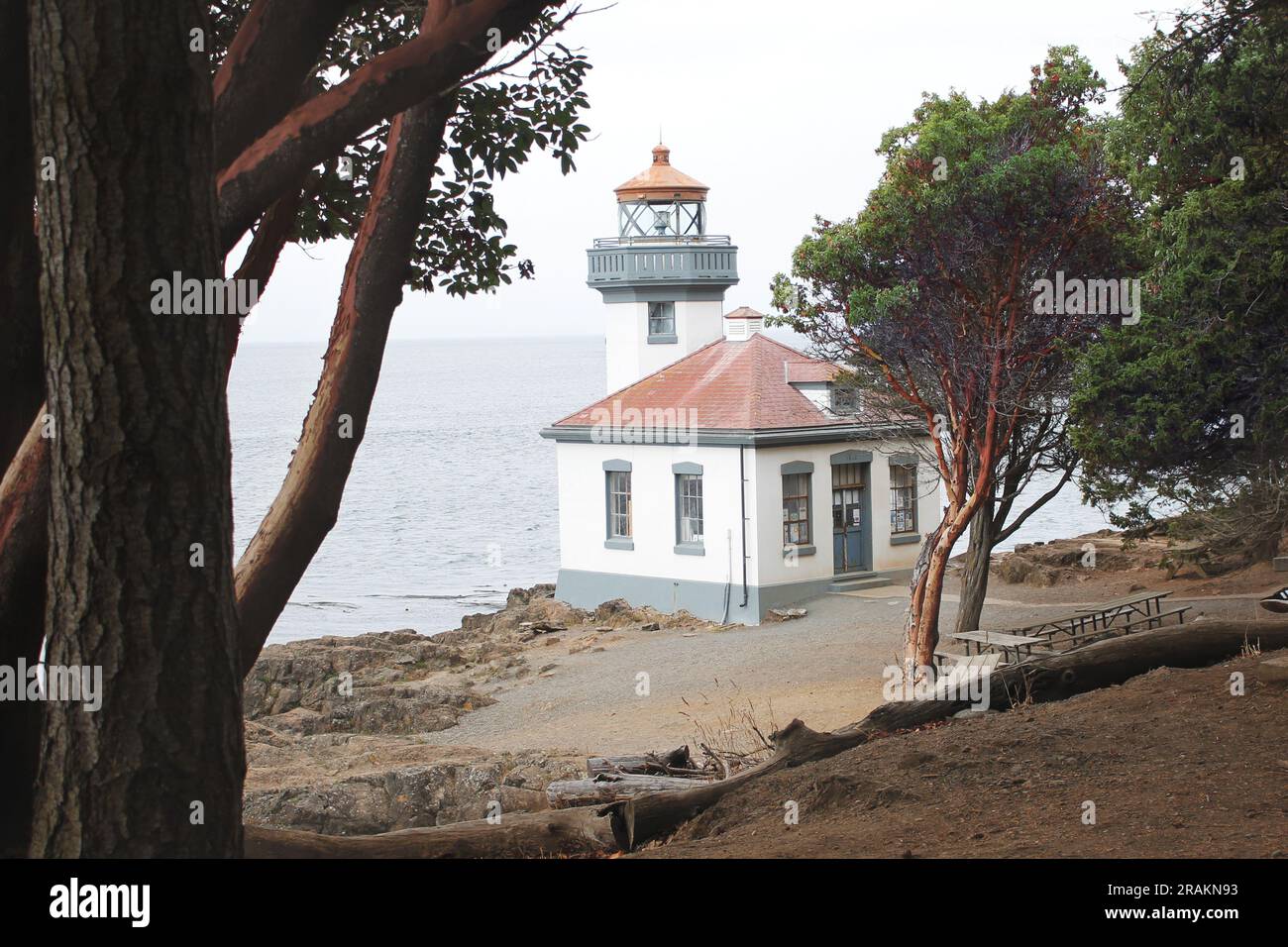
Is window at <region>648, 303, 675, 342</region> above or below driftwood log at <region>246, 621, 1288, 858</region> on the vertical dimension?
above

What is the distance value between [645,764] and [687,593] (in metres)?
19.3

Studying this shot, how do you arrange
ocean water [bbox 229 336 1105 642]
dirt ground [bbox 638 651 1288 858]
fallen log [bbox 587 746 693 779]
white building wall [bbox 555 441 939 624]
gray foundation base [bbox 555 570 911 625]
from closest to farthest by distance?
dirt ground [bbox 638 651 1288 858] → fallen log [bbox 587 746 693 779] → gray foundation base [bbox 555 570 911 625] → white building wall [bbox 555 441 939 624] → ocean water [bbox 229 336 1105 642]

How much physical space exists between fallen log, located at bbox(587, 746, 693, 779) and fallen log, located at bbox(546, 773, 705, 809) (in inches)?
17.8

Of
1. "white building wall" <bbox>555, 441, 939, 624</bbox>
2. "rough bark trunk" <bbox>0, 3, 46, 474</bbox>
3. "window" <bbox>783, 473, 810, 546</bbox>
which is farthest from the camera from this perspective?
"window" <bbox>783, 473, 810, 546</bbox>

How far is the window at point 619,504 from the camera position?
100.0ft

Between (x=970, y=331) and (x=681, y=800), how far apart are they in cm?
1187

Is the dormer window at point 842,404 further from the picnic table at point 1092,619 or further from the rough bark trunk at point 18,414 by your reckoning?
the rough bark trunk at point 18,414

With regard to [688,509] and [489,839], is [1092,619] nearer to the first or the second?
[688,509]

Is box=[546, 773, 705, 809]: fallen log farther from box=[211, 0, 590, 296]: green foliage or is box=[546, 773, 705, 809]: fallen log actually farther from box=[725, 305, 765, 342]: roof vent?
box=[725, 305, 765, 342]: roof vent

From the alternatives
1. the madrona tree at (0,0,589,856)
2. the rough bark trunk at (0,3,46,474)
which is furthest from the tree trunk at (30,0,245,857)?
the rough bark trunk at (0,3,46,474)

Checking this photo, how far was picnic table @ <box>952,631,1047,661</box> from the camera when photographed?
55.5 feet

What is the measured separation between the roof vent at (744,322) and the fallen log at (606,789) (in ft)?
81.9

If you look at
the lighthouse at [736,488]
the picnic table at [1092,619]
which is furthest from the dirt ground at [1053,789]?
the lighthouse at [736,488]

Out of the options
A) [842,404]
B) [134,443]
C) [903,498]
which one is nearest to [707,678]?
[842,404]
